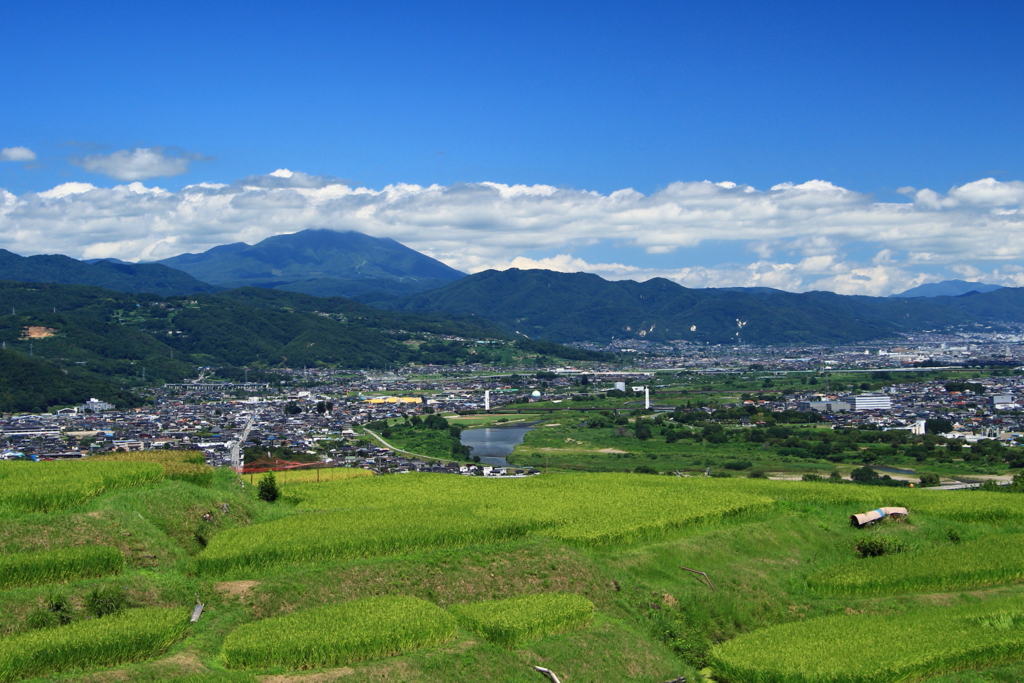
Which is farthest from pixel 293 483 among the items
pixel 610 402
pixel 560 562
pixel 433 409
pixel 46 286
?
pixel 46 286

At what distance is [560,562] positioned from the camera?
18094 millimetres

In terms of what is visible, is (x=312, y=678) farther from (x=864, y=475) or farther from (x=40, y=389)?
(x=40, y=389)

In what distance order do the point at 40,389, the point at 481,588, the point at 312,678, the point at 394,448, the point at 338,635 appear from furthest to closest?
the point at 40,389 < the point at 394,448 < the point at 481,588 < the point at 338,635 < the point at 312,678

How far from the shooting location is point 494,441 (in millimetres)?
78188

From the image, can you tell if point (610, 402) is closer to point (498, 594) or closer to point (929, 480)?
point (929, 480)

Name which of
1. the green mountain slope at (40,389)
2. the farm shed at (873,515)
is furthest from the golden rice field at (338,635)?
the green mountain slope at (40,389)

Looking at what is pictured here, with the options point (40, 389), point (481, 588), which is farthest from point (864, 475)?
point (40, 389)

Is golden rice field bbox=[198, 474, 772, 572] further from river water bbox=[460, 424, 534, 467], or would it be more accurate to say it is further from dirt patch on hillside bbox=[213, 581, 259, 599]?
river water bbox=[460, 424, 534, 467]

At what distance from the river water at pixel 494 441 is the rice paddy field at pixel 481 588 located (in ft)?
128

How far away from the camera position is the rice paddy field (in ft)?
44.8

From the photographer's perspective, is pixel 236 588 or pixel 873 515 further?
pixel 873 515

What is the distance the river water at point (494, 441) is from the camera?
2603 inches

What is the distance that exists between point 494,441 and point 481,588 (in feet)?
201

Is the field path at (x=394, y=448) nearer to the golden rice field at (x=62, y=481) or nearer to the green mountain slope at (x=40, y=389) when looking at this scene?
the green mountain slope at (x=40, y=389)
